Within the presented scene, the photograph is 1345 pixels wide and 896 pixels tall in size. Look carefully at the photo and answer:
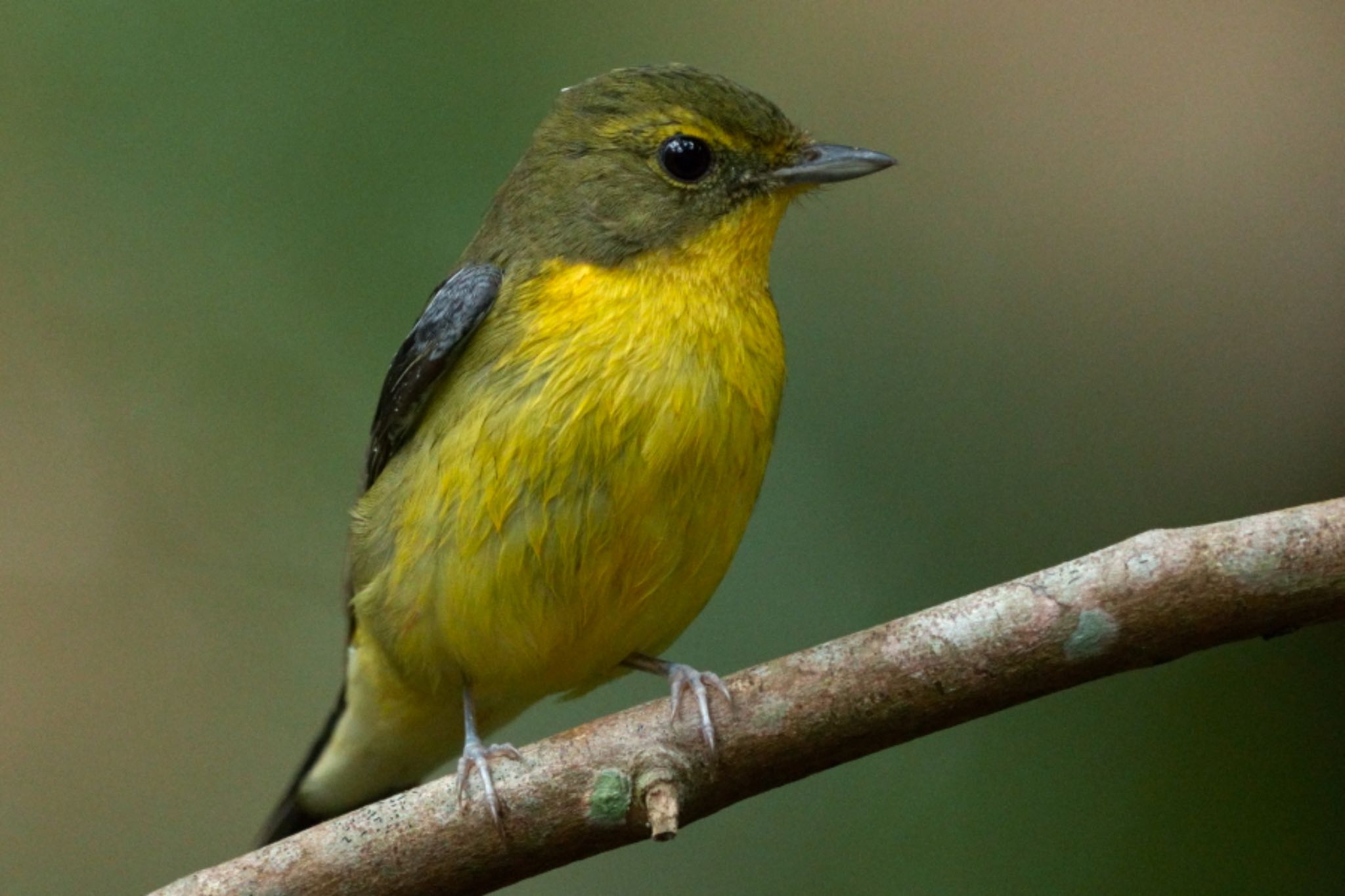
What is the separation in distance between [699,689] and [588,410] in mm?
714

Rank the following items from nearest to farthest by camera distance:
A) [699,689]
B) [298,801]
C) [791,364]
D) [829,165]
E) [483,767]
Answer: [483,767] → [699,689] → [829,165] → [298,801] → [791,364]

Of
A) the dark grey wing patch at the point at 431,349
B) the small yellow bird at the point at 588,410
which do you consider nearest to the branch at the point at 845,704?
the small yellow bird at the point at 588,410

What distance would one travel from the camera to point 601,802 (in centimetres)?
329

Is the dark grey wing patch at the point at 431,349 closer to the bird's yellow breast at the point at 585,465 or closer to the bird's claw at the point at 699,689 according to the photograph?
the bird's yellow breast at the point at 585,465

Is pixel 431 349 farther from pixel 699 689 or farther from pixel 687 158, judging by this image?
pixel 699 689

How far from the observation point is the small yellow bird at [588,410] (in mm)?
3801

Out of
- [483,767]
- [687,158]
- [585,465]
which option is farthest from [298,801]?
[687,158]

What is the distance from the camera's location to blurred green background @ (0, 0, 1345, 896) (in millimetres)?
5055

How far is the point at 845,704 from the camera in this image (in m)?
3.32

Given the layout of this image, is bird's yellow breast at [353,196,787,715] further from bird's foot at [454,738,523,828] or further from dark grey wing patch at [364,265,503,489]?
bird's foot at [454,738,523,828]

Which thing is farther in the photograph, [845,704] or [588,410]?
[588,410]

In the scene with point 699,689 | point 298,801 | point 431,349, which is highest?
point 431,349

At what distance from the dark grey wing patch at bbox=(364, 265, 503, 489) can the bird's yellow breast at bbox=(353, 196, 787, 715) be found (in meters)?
0.04

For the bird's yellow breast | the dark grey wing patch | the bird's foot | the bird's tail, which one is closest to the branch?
the bird's foot
